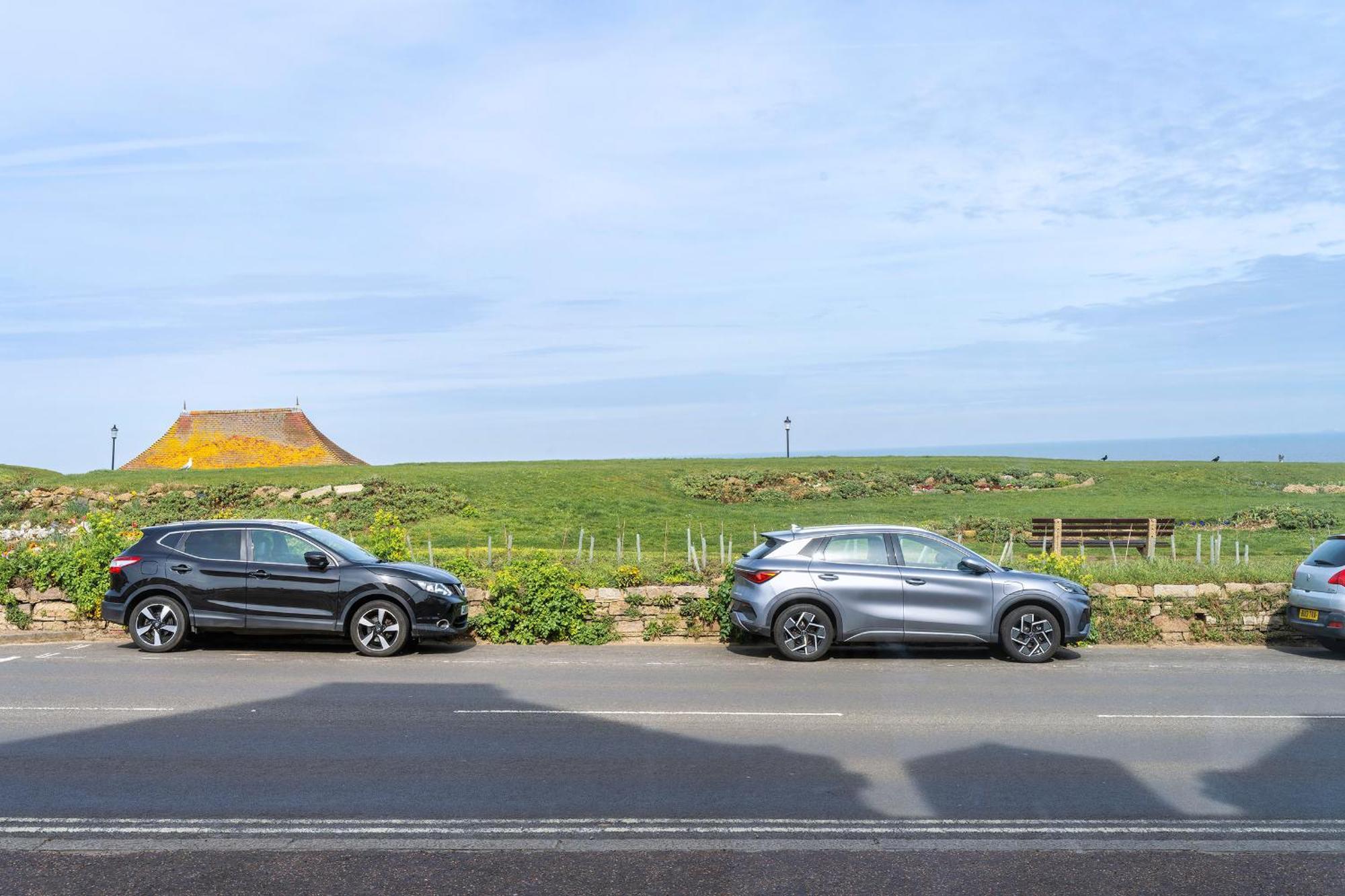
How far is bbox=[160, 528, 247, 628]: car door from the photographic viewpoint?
571 inches

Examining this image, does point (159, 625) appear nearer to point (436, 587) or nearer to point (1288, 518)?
point (436, 587)

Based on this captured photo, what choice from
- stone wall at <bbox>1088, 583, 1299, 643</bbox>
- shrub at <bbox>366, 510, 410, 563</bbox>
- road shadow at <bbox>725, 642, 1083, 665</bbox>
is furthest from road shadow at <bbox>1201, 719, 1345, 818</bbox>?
shrub at <bbox>366, 510, 410, 563</bbox>

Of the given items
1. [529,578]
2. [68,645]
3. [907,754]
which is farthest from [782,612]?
[68,645]

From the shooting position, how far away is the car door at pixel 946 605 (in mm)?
13789

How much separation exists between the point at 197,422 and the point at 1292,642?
176 feet

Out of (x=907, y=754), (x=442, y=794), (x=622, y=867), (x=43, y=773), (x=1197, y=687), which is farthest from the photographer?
(x=1197, y=687)

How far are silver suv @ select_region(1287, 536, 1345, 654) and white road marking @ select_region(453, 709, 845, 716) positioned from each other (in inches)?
290

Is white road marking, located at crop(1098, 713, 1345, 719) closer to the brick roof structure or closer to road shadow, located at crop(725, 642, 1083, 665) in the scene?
road shadow, located at crop(725, 642, 1083, 665)

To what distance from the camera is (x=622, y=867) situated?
20.4ft

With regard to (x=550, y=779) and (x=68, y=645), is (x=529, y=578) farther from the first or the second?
(x=550, y=779)

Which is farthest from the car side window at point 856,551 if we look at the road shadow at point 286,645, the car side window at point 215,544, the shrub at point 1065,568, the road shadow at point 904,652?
the car side window at point 215,544

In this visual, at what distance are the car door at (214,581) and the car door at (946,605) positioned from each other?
26.9 feet

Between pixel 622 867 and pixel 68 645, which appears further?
pixel 68 645

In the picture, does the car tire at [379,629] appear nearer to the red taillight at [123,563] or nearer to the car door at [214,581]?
the car door at [214,581]
